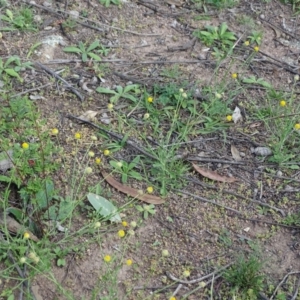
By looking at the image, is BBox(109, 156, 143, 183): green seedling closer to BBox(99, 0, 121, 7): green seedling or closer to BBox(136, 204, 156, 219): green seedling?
BBox(136, 204, 156, 219): green seedling

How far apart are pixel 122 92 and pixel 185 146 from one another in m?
0.54

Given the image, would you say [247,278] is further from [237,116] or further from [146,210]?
[237,116]

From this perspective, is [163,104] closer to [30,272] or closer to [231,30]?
[231,30]

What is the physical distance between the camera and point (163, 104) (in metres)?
3.57

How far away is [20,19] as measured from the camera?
3846 millimetres

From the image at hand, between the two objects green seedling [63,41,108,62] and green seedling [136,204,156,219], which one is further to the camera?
green seedling [63,41,108,62]

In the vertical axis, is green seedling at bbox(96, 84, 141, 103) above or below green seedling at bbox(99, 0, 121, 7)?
below

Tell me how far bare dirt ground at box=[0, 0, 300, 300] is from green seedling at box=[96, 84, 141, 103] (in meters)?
0.05

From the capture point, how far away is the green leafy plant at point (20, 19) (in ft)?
12.6

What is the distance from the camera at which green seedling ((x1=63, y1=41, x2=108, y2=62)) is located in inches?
149

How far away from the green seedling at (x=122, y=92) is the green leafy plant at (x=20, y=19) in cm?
71

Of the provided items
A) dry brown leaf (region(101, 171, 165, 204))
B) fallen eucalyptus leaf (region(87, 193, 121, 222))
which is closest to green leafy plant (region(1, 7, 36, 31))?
dry brown leaf (region(101, 171, 165, 204))

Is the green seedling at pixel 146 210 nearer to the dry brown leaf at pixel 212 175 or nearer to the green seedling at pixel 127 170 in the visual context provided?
the green seedling at pixel 127 170

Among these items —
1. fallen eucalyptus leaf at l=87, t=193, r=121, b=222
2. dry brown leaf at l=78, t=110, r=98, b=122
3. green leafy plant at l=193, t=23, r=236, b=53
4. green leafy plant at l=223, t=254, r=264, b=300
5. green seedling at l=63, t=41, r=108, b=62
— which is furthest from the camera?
green leafy plant at l=193, t=23, r=236, b=53
